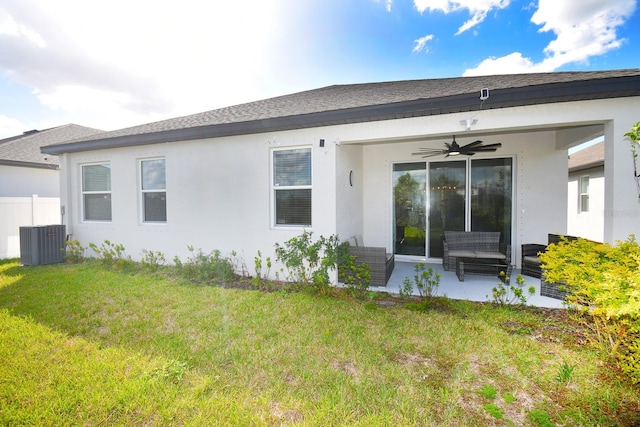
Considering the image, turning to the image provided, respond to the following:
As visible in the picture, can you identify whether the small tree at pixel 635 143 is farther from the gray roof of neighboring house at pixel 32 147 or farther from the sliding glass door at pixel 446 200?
the gray roof of neighboring house at pixel 32 147

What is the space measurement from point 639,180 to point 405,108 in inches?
136

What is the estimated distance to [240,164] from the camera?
622 centimetres

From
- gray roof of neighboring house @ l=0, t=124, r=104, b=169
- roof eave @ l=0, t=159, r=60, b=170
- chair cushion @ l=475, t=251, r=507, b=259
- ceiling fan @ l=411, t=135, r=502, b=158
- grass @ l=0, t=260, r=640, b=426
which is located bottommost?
grass @ l=0, t=260, r=640, b=426

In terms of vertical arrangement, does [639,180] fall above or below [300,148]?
below

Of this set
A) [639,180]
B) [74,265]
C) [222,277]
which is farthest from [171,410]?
[74,265]

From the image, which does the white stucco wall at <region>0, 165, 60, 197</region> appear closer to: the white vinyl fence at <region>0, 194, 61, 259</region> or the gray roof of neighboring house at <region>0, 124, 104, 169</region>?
the gray roof of neighboring house at <region>0, 124, 104, 169</region>

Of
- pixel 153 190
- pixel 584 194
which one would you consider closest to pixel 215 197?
pixel 153 190

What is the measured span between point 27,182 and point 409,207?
1414cm

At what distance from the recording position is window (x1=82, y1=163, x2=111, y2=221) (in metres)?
7.90

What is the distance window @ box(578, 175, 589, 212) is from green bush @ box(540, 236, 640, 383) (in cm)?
1089

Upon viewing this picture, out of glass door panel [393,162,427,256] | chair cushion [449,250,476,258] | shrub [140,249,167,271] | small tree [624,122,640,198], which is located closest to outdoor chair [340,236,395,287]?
chair cushion [449,250,476,258]

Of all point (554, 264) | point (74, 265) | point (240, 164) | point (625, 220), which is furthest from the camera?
Result: point (74, 265)

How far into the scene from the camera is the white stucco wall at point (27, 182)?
33.8 ft

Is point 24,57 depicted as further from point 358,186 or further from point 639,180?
point 639,180
